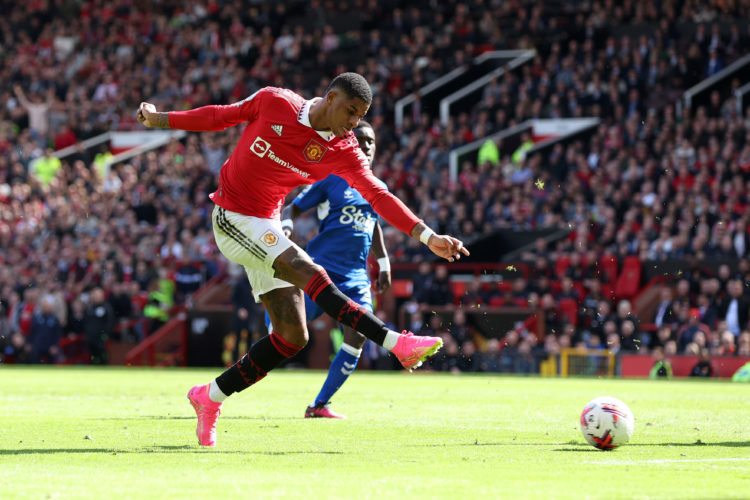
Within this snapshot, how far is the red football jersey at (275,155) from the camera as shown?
7.66m

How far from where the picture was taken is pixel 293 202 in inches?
424

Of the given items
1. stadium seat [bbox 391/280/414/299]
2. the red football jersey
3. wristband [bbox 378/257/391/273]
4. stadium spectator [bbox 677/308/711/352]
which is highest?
the red football jersey

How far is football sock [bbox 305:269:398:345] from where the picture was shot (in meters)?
7.21

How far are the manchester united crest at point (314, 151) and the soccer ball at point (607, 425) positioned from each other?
8.12 ft

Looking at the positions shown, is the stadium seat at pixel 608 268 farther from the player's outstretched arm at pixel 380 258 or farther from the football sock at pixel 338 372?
the football sock at pixel 338 372

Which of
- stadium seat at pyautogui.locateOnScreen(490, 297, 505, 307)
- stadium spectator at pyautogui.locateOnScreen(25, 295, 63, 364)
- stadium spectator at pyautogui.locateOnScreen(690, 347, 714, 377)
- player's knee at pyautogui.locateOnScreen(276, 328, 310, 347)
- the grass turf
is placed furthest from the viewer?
stadium spectator at pyautogui.locateOnScreen(25, 295, 63, 364)

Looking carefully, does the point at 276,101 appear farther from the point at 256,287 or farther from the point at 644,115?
the point at 644,115

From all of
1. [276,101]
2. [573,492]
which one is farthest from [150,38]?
[573,492]

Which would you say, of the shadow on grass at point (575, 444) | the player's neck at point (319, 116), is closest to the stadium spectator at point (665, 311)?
the shadow on grass at point (575, 444)

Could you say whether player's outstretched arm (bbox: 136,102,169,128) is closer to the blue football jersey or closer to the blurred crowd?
the blue football jersey

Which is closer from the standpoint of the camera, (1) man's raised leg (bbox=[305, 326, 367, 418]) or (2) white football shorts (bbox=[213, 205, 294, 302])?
(2) white football shorts (bbox=[213, 205, 294, 302])

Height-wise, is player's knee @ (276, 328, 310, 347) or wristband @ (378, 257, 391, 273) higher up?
wristband @ (378, 257, 391, 273)

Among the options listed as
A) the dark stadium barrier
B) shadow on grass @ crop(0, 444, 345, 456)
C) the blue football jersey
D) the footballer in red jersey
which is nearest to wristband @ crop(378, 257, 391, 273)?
the blue football jersey

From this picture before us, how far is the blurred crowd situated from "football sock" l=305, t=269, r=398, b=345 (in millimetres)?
14565
